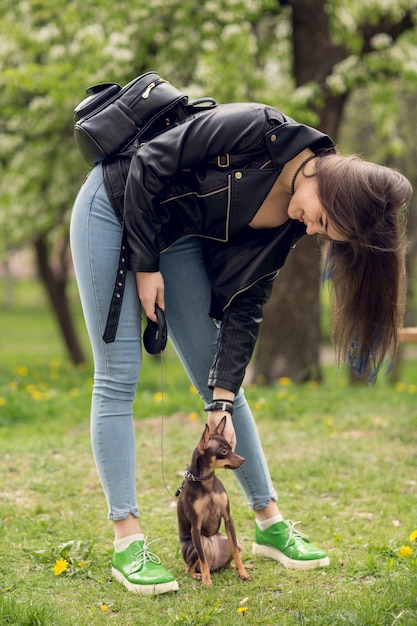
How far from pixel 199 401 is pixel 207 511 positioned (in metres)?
3.10

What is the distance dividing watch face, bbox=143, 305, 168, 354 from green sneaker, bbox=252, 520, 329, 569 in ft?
3.09

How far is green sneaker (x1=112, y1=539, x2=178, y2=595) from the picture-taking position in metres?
2.93

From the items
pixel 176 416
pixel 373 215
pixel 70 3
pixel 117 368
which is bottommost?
pixel 176 416

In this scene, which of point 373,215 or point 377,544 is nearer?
point 373,215

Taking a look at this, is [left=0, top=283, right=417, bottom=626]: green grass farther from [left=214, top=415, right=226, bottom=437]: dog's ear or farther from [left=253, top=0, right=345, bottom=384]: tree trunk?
[left=253, top=0, right=345, bottom=384]: tree trunk

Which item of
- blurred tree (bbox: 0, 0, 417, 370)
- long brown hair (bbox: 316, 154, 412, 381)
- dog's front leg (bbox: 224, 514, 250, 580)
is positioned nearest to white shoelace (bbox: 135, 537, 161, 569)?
dog's front leg (bbox: 224, 514, 250, 580)

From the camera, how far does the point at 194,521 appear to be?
3.01 meters

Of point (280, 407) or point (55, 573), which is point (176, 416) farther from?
point (55, 573)

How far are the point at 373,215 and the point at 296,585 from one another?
56.4 inches

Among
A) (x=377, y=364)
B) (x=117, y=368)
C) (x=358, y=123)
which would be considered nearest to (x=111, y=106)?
(x=117, y=368)

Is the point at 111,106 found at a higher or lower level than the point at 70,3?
lower

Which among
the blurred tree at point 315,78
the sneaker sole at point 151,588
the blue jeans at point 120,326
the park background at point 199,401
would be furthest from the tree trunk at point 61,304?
the sneaker sole at point 151,588

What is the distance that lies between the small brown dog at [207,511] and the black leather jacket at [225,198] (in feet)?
0.81

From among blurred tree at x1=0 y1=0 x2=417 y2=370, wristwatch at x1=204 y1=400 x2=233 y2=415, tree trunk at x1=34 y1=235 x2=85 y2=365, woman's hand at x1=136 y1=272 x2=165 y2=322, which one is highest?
blurred tree at x1=0 y1=0 x2=417 y2=370
